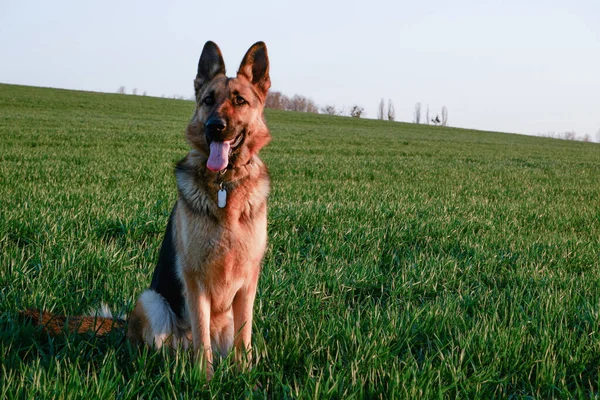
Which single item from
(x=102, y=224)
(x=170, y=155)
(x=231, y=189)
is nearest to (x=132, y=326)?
(x=231, y=189)

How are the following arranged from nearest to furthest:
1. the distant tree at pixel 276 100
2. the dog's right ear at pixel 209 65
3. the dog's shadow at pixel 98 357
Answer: the dog's shadow at pixel 98 357, the dog's right ear at pixel 209 65, the distant tree at pixel 276 100

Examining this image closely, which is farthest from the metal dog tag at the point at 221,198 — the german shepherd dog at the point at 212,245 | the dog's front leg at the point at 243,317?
the dog's front leg at the point at 243,317

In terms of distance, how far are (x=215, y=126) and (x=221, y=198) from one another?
0.48 meters

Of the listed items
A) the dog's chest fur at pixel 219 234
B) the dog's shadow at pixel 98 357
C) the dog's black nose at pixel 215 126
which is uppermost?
the dog's black nose at pixel 215 126

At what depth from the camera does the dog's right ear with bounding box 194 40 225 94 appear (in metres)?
3.51

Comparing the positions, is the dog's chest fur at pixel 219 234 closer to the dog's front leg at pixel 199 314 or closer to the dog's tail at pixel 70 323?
the dog's front leg at pixel 199 314

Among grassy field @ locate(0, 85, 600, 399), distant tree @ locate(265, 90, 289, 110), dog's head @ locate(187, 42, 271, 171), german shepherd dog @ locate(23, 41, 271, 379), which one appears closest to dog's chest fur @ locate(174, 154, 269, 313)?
german shepherd dog @ locate(23, 41, 271, 379)

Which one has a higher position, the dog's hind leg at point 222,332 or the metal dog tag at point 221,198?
the metal dog tag at point 221,198

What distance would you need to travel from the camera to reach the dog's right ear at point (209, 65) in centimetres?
351

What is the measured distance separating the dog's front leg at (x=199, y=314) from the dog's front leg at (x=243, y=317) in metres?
0.19

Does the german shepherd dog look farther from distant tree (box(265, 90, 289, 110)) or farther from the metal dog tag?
distant tree (box(265, 90, 289, 110))

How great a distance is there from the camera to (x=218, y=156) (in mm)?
3035

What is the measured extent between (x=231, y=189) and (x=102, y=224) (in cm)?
312

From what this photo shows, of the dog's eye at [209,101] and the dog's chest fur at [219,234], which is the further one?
the dog's eye at [209,101]
